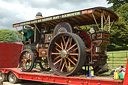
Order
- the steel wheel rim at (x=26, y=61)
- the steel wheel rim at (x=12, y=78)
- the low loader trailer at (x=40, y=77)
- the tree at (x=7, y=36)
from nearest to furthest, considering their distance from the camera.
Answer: the low loader trailer at (x=40, y=77) < the steel wheel rim at (x=26, y=61) < the steel wheel rim at (x=12, y=78) < the tree at (x=7, y=36)

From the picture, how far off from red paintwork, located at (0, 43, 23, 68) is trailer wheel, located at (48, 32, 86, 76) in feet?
12.8

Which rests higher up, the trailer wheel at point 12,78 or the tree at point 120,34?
the tree at point 120,34

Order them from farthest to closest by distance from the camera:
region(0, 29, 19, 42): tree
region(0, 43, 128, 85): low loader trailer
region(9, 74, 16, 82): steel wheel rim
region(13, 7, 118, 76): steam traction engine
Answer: region(0, 29, 19, 42): tree → region(9, 74, 16, 82): steel wheel rim → region(13, 7, 118, 76): steam traction engine → region(0, 43, 128, 85): low loader trailer

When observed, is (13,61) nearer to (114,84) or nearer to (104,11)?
(104,11)

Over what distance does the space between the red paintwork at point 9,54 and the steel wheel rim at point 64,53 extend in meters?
3.91

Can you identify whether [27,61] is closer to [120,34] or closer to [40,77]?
[40,77]

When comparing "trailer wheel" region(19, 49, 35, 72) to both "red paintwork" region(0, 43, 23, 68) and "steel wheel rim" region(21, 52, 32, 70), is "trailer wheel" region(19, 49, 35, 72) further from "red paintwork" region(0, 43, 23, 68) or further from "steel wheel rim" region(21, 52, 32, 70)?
"red paintwork" region(0, 43, 23, 68)

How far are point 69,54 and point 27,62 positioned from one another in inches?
118

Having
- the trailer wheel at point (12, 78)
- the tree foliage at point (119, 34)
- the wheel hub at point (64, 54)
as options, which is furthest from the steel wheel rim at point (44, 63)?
the tree foliage at point (119, 34)

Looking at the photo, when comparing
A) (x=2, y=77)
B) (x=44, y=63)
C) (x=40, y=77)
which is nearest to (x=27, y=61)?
(x=44, y=63)

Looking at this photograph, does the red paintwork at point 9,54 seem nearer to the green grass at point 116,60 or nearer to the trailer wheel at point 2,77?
the trailer wheel at point 2,77

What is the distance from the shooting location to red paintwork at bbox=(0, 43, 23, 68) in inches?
395

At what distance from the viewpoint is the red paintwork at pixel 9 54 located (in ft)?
32.9

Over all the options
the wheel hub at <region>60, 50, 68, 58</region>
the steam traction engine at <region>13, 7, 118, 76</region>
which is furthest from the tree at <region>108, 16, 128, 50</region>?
the wheel hub at <region>60, 50, 68, 58</region>
